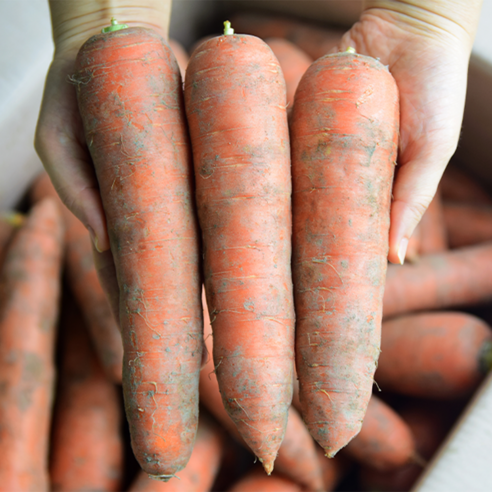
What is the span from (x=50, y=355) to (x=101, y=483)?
0.37 meters

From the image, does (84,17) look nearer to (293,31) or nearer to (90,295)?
(90,295)

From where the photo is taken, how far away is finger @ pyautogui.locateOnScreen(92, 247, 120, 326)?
104 cm

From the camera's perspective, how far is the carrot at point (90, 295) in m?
1.24

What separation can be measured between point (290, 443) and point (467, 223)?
1.11 metres

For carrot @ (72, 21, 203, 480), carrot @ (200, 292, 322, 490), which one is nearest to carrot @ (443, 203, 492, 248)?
carrot @ (200, 292, 322, 490)

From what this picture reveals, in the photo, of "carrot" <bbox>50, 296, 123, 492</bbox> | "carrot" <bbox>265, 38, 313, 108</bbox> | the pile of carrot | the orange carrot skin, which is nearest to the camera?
the pile of carrot

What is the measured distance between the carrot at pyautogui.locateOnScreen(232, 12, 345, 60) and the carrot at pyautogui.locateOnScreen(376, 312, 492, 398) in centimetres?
106

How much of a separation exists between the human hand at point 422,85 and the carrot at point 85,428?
0.89 meters

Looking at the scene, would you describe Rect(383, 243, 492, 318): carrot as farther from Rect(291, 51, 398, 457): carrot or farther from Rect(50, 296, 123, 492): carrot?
Rect(50, 296, 123, 492): carrot

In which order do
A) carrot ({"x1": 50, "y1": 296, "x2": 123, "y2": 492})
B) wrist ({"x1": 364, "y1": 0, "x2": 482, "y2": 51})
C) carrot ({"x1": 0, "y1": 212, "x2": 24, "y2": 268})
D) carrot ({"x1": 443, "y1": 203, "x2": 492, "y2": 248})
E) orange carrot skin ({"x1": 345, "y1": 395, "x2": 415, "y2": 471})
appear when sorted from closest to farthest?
wrist ({"x1": 364, "y1": 0, "x2": 482, "y2": 51}) < carrot ({"x1": 50, "y1": 296, "x2": 123, "y2": 492}) < orange carrot skin ({"x1": 345, "y1": 395, "x2": 415, "y2": 471}) < carrot ({"x1": 0, "y1": 212, "x2": 24, "y2": 268}) < carrot ({"x1": 443, "y1": 203, "x2": 492, "y2": 248})

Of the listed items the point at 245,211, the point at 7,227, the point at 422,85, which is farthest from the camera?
the point at 7,227

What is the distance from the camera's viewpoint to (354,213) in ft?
2.87

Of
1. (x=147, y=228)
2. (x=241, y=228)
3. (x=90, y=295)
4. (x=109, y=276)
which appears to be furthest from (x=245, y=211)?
(x=90, y=295)

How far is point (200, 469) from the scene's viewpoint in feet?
4.04
